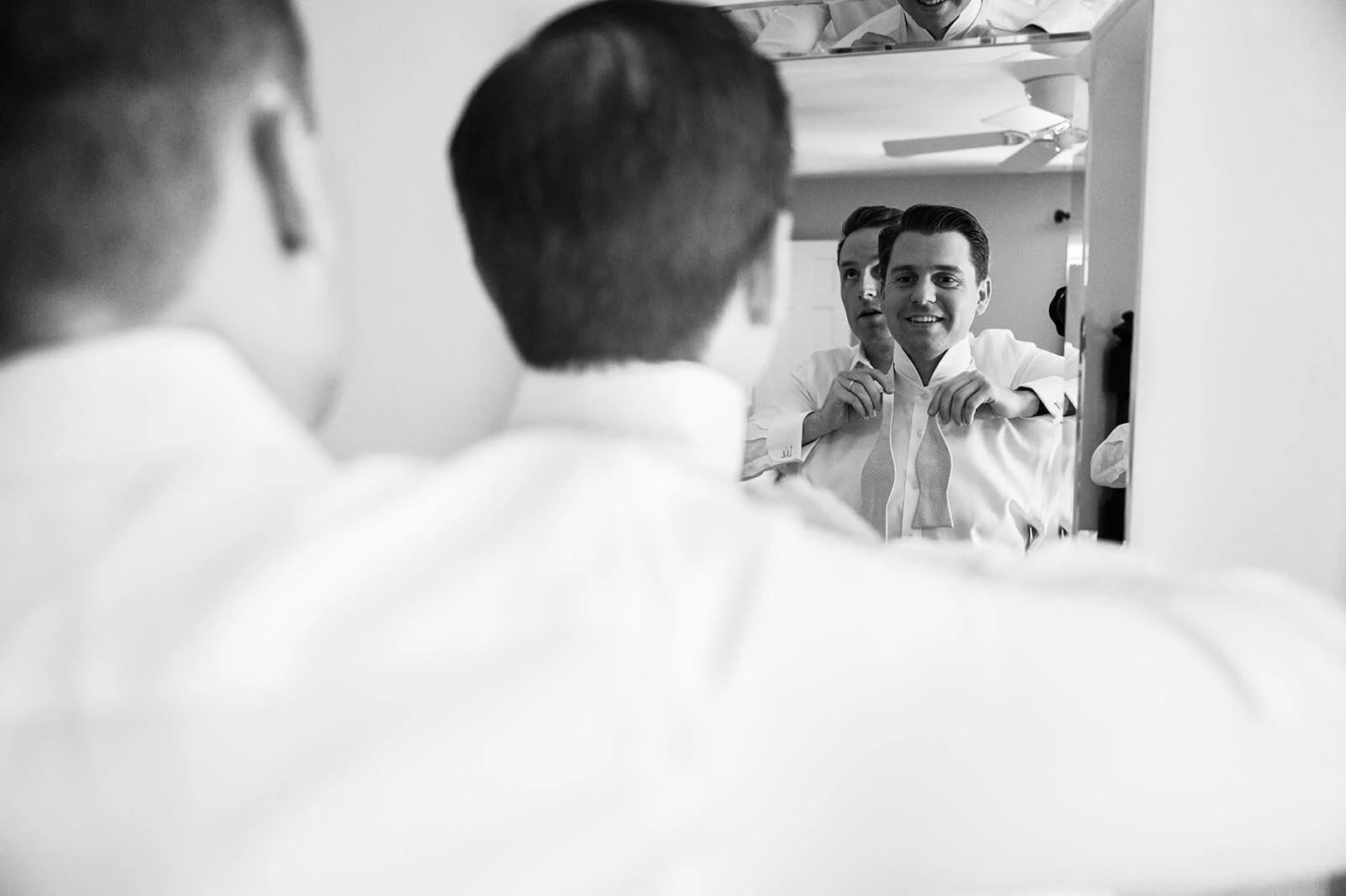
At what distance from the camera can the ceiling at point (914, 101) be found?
943mm

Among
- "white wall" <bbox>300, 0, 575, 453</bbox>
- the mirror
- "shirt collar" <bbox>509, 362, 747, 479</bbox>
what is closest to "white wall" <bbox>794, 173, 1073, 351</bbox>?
the mirror

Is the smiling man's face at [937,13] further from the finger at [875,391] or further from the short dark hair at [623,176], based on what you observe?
the short dark hair at [623,176]

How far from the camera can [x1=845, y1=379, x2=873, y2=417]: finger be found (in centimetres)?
93

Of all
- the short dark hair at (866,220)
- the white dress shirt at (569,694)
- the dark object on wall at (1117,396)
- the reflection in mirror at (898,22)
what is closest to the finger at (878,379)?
the short dark hair at (866,220)

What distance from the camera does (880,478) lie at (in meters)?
0.93

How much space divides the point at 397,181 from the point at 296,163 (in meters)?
0.78

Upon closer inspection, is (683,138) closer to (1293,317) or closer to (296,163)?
(296,163)

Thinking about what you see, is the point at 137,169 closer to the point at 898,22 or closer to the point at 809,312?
the point at 809,312

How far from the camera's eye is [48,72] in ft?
1.07

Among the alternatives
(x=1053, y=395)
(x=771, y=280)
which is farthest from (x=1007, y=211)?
(x=771, y=280)

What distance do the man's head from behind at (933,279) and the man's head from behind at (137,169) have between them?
643mm

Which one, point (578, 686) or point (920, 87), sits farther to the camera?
point (920, 87)

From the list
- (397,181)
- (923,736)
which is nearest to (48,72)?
(923,736)

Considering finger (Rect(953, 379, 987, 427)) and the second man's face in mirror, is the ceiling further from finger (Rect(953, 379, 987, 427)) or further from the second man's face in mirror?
finger (Rect(953, 379, 987, 427))
